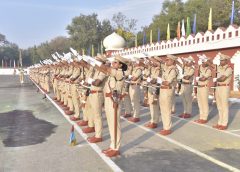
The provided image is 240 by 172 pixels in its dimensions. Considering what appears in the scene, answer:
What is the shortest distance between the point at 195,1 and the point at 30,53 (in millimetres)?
74724

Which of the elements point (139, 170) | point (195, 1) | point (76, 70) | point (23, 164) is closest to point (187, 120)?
point (76, 70)

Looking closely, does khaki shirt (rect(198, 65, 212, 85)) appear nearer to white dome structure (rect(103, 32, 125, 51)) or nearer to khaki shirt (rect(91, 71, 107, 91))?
khaki shirt (rect(91, 71, 107, 91))

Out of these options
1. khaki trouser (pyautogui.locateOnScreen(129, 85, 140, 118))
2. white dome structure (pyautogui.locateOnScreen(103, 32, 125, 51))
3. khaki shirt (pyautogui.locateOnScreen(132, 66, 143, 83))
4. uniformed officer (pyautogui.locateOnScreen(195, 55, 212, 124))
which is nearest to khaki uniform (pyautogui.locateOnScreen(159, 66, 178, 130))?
uniformed officer (pyautogui.locateOnScreen(195, 55, 212, 124))

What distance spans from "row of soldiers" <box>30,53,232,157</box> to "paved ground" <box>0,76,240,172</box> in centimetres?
39

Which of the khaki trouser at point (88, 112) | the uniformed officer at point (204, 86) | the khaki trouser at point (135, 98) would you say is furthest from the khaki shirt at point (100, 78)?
the uniformed officer at point (204, 86)

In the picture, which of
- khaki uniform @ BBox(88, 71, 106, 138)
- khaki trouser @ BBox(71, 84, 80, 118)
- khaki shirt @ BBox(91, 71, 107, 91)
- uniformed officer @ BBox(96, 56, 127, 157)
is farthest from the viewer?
khaki trouser @ BBox(71, 84, 80, 118)

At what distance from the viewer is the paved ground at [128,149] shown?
6.16m

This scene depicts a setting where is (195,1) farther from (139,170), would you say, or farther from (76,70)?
(139,170)

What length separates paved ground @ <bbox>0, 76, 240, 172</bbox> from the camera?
6.16 metres

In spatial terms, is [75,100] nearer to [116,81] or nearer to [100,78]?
[100,78]

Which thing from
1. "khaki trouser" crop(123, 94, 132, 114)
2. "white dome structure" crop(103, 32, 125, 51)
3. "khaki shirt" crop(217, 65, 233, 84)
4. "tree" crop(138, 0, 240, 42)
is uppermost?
"tree" crop(138, 0, 240, 42)

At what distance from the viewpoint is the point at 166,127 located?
8.84 meters

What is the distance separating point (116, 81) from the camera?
6891 mm

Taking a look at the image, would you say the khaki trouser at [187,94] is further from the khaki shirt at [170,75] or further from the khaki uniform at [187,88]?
the khaki shirt at [170,75]
